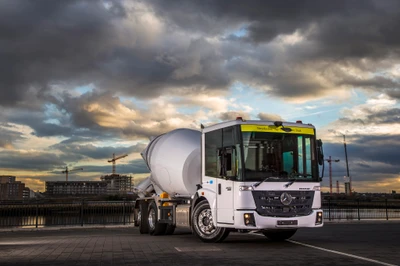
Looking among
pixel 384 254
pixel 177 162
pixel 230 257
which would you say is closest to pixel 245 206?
pixel 230 257

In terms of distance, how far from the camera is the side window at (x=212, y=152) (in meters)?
16.0

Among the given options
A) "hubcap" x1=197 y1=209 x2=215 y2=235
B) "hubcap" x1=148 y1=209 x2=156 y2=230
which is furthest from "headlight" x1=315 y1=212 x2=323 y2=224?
"hubcap" x1=148 y1=209 x2=156 y2=230

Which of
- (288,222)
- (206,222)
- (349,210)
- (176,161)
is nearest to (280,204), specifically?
(288,222)

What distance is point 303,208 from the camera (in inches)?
604

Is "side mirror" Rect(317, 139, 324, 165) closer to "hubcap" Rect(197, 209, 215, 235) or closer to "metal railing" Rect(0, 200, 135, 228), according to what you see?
"hubcap" Rect(197, 209, 215, 235)

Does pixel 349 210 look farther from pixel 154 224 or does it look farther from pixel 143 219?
pixel 154 224

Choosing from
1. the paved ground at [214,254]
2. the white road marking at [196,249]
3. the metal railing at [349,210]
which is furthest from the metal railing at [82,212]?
the white road marking at [196,249]

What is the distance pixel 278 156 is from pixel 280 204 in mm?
1410

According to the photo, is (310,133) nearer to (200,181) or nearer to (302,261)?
(200,181)

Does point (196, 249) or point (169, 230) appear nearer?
point (196, 249)

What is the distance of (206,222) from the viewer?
16.5 m

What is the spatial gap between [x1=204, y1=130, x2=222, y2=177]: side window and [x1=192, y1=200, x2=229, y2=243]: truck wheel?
109cm

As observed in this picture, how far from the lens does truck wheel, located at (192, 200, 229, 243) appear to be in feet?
52.6

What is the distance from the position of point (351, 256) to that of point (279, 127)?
15.6 ft
